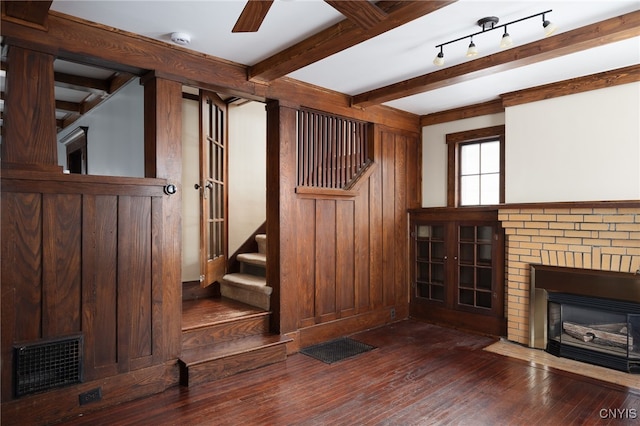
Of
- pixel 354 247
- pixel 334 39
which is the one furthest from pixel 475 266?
pixel 334 39

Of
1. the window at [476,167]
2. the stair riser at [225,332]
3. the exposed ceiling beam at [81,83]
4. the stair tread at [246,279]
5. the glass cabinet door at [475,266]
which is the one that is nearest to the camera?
the stair riser at [225,332]

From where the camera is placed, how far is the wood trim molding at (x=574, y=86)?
3.55 m

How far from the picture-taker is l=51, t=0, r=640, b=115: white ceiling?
2.54 metres

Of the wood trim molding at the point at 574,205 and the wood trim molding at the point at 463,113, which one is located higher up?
the wood trim molding at the point at 463,113

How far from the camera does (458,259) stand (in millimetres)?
4789

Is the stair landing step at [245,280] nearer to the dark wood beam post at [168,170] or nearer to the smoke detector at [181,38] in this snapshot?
the dark wood beam post at [168,170]

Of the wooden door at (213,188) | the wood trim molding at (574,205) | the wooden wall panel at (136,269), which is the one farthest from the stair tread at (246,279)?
the wood trim molding at (574,205)

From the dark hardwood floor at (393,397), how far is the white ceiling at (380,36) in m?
2.68

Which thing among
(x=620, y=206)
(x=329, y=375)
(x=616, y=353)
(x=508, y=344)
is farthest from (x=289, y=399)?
(x=620, y=206)

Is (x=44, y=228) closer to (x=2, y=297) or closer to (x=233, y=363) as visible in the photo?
(x=2, y=297)

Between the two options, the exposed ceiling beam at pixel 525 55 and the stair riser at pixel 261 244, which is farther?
the stair riser at pixel 261 244

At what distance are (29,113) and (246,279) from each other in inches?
99.7

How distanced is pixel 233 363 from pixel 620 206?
11.9ft

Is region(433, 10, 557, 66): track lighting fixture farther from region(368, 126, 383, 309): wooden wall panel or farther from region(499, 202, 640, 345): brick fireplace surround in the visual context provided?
region(368, 126, 383, 309): wooden wall panel
